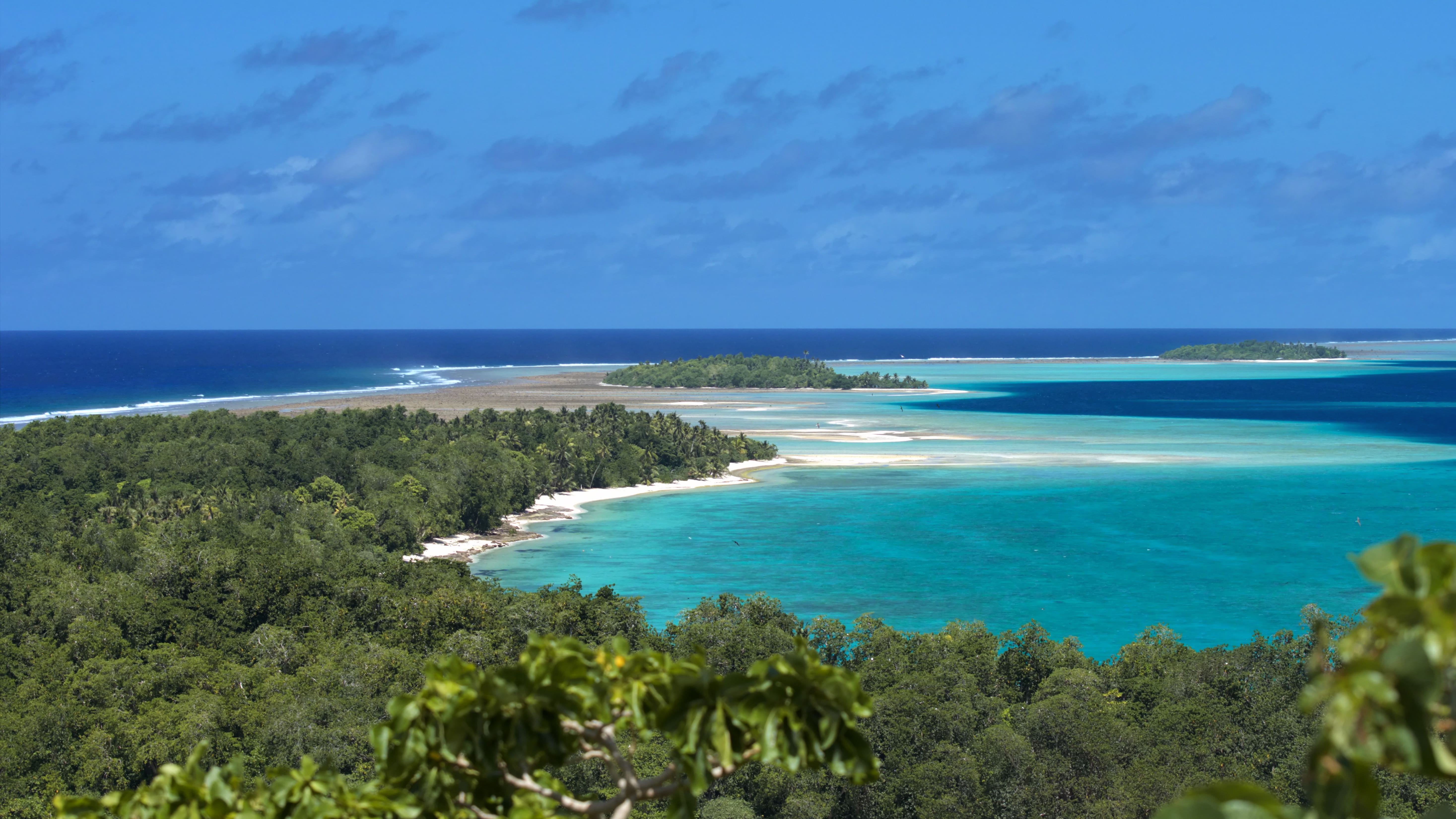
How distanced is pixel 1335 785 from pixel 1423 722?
249mm

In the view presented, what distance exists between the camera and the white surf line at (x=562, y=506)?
48.2 m

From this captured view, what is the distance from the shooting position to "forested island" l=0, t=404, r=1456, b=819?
1980cm

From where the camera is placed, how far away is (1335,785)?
291cm

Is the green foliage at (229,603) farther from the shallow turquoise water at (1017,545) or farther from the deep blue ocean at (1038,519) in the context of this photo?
the deep blue ocean at (1038,519)

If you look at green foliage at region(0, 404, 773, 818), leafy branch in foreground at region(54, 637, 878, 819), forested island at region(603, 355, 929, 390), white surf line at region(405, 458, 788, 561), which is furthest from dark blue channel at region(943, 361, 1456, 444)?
leafy branch in foreground at region(54, 637, 878, 819)

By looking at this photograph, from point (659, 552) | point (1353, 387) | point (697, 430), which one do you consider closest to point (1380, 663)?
point (659, 552)

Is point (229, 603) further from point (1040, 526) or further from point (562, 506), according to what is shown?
point (1040, 526)

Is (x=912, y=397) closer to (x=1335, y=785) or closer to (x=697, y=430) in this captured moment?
(x=697, y=430)

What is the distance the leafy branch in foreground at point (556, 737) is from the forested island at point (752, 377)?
138 m

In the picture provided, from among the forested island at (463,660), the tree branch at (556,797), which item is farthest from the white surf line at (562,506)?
the tree branch at (556,797)

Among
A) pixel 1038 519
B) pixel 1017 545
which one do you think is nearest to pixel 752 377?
pixel 1038 519

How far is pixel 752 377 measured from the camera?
490 feet

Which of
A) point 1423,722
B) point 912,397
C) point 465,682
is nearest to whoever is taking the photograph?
point 1423,722

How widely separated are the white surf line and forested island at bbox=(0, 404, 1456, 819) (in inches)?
230
